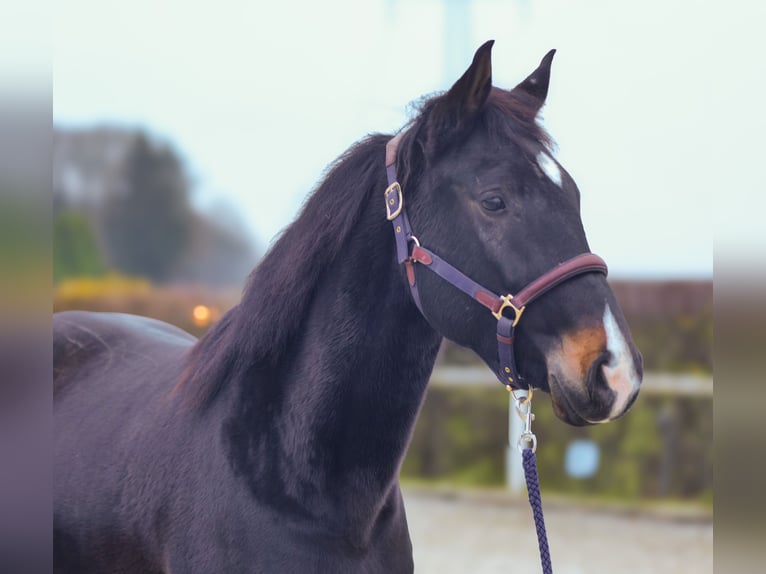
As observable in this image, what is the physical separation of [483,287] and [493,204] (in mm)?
218

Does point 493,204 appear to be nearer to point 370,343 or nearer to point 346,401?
point 370,343

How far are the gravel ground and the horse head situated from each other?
3.98m

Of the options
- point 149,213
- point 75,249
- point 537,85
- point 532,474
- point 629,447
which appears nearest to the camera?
point 532,474

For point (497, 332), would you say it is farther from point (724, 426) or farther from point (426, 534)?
point (426, 534)

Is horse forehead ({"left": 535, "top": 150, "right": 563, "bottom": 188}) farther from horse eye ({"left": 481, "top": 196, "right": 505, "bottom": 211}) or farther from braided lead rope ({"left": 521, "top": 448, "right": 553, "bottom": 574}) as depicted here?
braided lead rope ({"left": 521, "top": 448, "right": 553, "bottom": 574})

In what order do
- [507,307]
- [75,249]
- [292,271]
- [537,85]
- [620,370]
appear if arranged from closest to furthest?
[620,370] → [507,307] → [292,271] → [537,85] → [75,249]

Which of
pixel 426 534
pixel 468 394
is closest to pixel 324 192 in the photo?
pixel 426 534

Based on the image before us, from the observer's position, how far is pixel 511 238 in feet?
6.48

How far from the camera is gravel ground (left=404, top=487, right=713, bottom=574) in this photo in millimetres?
5645

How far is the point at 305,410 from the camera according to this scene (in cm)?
218

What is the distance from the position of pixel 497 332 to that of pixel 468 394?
19.3ft

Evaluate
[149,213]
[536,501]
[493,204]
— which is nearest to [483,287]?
[493,204]

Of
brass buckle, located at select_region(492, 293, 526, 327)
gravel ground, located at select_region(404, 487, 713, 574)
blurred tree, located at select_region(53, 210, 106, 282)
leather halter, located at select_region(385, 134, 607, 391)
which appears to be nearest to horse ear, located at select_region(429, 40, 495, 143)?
leather halter, located at select_region(385, 134, 607, 391)

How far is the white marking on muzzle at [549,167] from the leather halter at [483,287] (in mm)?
235
